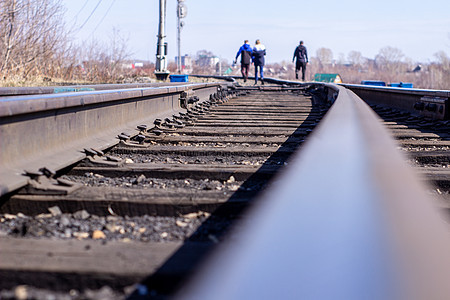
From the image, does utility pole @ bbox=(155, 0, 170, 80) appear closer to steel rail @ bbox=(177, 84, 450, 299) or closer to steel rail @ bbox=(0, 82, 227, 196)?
steel rail @ bbox=(0, 82, 227, 196)

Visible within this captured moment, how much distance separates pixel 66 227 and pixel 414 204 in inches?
57.5

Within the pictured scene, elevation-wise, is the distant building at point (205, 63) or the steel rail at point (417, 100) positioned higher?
the distant building at point (205, 63)

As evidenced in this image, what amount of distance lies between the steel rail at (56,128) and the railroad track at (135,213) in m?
0.09

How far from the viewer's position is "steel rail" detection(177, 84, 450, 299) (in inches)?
31.4

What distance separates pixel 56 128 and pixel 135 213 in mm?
1277

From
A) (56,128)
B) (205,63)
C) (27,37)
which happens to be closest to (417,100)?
(56,128)

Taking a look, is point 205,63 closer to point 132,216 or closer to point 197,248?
point 132,216

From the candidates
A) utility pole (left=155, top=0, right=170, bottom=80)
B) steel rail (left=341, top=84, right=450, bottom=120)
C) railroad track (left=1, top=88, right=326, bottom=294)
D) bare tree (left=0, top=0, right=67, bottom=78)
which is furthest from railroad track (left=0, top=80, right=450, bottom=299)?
utility pole (left=155, top=0, right=170, bottom=80)

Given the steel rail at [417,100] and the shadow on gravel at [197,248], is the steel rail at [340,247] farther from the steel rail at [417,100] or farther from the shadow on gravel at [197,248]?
the steel rail at [417,100]

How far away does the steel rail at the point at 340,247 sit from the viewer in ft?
2.61

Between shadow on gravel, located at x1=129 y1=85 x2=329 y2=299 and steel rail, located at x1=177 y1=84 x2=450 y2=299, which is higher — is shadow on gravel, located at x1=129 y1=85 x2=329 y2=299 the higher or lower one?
the lower one

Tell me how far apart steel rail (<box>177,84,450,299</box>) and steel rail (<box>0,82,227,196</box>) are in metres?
1.65

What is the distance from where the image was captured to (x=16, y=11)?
14461 mm

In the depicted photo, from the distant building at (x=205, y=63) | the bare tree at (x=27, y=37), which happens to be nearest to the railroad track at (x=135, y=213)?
the bare tree at (x=27, y=37)
